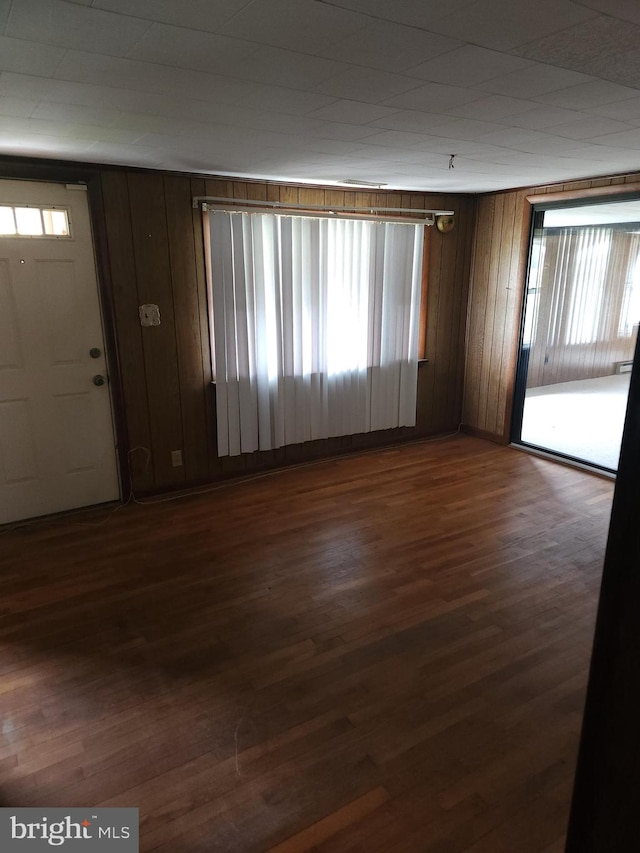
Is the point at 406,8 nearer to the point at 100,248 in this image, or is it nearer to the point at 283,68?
the point at 283,68

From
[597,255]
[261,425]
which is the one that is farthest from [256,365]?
[597,255]

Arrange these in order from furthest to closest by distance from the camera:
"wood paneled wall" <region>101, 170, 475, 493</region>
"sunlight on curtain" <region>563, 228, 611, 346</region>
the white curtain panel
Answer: "sunlight on curtain" <region>563, 228, 611, 346</region> < the white curtain panel < "wood paneled wall" <region>101, 170, 475, 493</region>

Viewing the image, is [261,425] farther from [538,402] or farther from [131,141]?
[538,402]

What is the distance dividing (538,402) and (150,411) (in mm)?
4873

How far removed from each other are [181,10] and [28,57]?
0.63 meters

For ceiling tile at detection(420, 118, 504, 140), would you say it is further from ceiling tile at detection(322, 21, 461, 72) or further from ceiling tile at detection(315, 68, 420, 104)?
ceiling tile at detection(322, 21, 461, 72)

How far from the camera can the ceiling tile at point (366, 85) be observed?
1815 mm

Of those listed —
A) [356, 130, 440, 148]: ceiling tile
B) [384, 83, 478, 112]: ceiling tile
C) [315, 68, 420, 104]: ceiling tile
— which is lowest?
[315, 68, 420, 104]: ceiling tile

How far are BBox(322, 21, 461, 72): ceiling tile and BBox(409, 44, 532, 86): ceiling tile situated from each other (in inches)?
2.1

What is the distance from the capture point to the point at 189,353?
4.02 metres

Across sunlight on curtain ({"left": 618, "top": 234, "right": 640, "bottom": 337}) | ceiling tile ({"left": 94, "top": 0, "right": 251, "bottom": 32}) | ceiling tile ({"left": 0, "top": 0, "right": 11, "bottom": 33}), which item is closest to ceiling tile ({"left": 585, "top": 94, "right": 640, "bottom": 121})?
ceiling tile ({"left": 94, "top": 0, "right": 251, "bottom": 32})

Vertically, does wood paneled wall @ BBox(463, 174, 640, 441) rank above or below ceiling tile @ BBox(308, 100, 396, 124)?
below

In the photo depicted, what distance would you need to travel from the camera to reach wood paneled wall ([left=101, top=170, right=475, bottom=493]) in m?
3.63

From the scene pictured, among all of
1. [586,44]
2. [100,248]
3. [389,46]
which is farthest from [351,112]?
[100,248]
